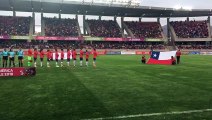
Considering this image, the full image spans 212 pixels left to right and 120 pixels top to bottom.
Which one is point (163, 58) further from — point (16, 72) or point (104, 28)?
point (104, 28)

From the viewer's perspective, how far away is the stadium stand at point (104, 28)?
7419cm

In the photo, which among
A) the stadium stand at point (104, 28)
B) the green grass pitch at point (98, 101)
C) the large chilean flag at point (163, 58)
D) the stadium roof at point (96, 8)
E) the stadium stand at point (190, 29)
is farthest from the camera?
the stadium stand at point (190, 29)

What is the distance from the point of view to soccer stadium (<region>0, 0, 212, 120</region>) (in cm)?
930

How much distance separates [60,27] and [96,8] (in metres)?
11.8

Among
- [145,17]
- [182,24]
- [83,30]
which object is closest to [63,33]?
[83,30]

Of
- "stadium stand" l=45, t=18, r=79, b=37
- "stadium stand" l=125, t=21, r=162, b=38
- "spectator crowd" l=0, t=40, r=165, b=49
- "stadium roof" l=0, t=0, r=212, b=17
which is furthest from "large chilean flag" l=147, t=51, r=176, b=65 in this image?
"stadium stand" l=125, t=21, r=162, b=38

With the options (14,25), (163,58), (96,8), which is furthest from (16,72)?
(14,25)

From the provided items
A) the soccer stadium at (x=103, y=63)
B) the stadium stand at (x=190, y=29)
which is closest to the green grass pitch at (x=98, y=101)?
the soccer stadium at (x=103, y=63)

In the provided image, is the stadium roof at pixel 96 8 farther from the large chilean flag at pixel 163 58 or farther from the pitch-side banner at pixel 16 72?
the pitch-side banner at pixel 16 72

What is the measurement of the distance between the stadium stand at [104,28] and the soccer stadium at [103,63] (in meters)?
0.29

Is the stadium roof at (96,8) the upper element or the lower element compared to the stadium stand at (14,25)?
upper

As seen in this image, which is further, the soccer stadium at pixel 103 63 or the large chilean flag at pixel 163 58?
the large chilean flag at pixel 163 58

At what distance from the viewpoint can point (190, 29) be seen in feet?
269

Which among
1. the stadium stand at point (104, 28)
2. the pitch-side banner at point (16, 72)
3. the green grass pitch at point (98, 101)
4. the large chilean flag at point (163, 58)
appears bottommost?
the green grass pitch at point (98, 101)
